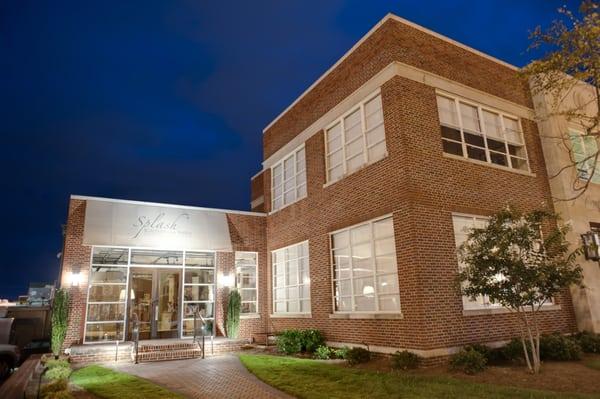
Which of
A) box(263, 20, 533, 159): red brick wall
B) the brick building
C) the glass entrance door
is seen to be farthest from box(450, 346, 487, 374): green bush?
Result: the glass entrance door

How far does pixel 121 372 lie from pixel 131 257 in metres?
5.65

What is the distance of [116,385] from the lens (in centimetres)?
937

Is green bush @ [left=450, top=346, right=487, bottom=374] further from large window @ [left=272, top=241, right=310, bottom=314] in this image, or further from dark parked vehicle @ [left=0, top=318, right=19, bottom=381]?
dark parked vehicle @ [left=0, top=318, right=19, bottom=381]

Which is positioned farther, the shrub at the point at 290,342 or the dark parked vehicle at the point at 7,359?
the shrub at the point at 290,342

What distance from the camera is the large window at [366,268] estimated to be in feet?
39.1

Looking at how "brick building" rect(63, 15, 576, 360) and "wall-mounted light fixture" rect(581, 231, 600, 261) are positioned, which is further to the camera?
"wall-mounted light fixture" rect(581, 231, 600, 261)

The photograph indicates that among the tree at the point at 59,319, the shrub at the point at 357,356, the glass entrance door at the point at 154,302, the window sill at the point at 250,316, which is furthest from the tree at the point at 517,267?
the tree at the point at 59,319

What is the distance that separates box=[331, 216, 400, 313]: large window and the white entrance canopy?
5801mm

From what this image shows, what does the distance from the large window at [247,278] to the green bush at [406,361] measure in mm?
8655

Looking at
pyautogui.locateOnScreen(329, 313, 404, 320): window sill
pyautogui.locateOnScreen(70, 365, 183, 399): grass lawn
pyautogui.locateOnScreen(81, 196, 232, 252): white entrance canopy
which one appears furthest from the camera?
pyautogui.locateOnScreen(81, 196, 232, 252): white entrance canopy

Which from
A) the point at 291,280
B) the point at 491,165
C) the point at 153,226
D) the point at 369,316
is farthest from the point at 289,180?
the point at 491,165

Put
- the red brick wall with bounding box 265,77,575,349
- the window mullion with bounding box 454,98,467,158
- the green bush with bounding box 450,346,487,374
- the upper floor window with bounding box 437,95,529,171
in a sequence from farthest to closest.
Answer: the upper floor window with bounding box 437,95,529,171, the window mullion with bounding box 454,98,467,158, the red brick wall with bounding box 265,77,575,349, the green bush with bounding box 450,346,487,374

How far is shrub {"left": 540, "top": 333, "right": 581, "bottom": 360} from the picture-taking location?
35.1 feet

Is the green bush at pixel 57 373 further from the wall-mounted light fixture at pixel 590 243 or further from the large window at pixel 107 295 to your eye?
the wall-mounted light fixture at pixel 590 243
